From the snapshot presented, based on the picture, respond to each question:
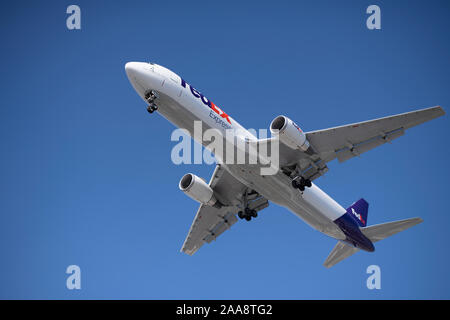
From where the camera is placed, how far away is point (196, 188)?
33.7 metres

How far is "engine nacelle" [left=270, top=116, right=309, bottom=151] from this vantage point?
92.4 ft

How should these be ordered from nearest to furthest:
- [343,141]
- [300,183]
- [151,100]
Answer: [151,100]
[343,141]
[300,183]

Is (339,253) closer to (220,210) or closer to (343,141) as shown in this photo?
(220,210)

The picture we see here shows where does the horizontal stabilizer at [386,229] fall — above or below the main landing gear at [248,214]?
below

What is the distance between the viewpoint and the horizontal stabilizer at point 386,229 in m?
34.8

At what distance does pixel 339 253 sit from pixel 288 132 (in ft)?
45.6

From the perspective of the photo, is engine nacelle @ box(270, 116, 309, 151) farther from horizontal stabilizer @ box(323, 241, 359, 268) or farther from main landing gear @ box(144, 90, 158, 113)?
horizontal stabilizer @ box(323, 241, 359, 268)

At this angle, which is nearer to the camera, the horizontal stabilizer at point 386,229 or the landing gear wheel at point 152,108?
the landing gear wheel at point 152,108

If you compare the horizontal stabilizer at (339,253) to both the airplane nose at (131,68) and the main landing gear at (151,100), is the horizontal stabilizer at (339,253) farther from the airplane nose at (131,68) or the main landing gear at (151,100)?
the airplane nose at (131,68)

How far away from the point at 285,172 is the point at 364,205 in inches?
369

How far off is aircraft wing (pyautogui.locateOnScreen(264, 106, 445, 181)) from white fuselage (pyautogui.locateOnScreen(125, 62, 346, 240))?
122 cm

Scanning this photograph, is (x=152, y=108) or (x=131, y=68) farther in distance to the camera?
(x=152, y=108)

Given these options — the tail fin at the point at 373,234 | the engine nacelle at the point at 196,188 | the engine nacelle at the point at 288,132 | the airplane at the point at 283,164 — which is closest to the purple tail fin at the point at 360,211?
the airplane at the point at 283,164

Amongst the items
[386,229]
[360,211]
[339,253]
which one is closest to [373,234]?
[386,229]
